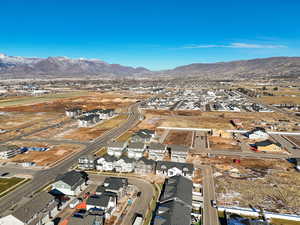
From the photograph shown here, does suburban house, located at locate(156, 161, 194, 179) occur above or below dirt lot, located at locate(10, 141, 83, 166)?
above

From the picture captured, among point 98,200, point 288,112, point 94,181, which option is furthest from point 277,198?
point 288,112

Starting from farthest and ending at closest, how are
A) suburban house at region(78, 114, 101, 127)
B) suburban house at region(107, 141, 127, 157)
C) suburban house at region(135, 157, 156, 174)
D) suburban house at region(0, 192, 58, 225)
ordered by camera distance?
suburban house at region(78, 114, 101, 127)
suburban house at region(107, 141, 127, 157)
suburban house at region(135, 157, 156, 174)
suburban house at region(0, 192, 58, 225)

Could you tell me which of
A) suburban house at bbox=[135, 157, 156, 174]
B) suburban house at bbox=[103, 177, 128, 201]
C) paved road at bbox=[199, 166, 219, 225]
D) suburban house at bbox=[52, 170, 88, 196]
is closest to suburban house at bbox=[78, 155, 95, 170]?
suburban house at bbox=[52, 170, 88, 196]

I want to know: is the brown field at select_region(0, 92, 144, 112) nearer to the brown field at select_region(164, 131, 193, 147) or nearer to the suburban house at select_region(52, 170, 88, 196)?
the brown field at select_region(164, 131, 193, 147)

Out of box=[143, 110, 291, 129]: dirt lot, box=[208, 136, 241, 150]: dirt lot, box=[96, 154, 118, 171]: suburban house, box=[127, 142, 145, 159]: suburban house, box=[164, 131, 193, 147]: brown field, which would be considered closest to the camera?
box=[96, 154, 118, 171]: suburban house

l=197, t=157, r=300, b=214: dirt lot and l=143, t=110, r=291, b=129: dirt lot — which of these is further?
l=143, t=110, r=291, b=129: dirt lot

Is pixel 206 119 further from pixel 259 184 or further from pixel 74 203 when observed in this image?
pixel 74 203
